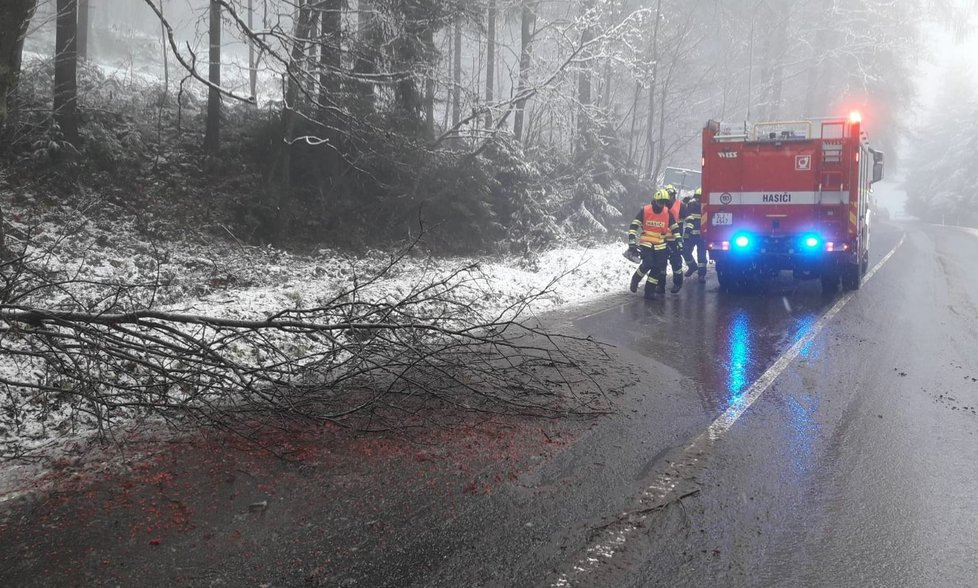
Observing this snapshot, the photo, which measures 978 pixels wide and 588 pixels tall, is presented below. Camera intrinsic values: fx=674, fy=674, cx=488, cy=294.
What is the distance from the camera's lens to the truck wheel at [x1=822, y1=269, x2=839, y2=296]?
11.8 m

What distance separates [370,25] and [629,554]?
37.5 ft

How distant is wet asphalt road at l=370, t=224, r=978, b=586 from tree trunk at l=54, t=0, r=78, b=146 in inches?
437

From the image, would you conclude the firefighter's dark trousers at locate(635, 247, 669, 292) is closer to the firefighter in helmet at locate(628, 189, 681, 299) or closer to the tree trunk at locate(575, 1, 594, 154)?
the firefighter in helmet at locate(628, 189, 681, 299)

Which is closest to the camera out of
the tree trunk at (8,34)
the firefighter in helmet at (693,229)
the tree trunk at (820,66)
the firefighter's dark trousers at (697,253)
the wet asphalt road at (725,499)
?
the wet asphalt road at (725,499)

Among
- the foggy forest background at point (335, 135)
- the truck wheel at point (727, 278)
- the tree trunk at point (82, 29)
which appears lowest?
the truck wheel at point (727, 278)

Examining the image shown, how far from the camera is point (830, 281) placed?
12.0 meters

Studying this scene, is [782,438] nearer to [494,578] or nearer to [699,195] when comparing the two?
[494,578]

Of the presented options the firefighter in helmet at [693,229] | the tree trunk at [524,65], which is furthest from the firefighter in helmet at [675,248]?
the tree trunk at [524,65]

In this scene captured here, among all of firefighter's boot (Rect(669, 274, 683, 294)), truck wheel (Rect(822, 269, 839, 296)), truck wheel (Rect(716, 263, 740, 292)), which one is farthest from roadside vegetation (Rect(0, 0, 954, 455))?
truck wheel (Rect(822, 269, 839, 296))

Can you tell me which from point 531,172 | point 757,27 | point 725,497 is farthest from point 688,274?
point 757,27

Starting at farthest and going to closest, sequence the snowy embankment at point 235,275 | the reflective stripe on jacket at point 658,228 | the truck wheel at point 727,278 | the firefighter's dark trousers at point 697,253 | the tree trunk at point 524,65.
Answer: the tree trunk at point 524,65
the firefighter's dark trousers at point 697,253
the truck wheel at point 727,278
the reflective stripe on jacket at point 658,228
the snowy embankment at point 235,275

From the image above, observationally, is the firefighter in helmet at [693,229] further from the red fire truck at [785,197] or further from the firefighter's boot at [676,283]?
the firefighter's boot at [676,283]

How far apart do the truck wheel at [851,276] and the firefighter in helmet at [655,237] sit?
3277mm

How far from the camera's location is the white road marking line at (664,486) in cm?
312
